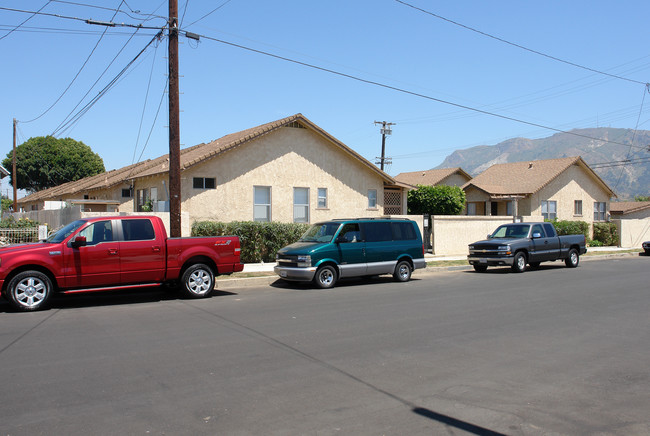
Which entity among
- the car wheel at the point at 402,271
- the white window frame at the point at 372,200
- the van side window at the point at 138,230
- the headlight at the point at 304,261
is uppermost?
the white window frame at the point at 372,200

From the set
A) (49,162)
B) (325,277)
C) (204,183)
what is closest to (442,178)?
(204,183)

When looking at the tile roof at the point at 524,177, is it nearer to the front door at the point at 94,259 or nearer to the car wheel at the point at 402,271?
the car wheel at the point at 402,271

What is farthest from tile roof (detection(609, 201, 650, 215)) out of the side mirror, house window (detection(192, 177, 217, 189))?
the side mirror

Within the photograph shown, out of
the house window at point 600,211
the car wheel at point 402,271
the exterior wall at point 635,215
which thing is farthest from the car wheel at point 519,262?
the exterior wall at point 635,215

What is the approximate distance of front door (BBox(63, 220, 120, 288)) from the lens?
10.7 meters

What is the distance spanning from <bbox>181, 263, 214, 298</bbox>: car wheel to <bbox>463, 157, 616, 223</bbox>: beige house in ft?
88.7

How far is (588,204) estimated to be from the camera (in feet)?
129

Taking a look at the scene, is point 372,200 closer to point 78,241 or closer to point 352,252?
point 352,252

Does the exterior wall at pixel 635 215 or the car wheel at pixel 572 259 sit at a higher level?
the exterior wall at pixel 635 215

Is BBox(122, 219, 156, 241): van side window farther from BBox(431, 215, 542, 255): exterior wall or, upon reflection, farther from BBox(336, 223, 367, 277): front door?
BBox(431, 215, 542, 255): exterior wall

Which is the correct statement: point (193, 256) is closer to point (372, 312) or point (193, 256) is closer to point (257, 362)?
point (372, 312)

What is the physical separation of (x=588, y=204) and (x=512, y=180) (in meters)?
6.15

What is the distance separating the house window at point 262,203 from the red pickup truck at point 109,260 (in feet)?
32.9

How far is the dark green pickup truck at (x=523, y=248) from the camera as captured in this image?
1834cm
